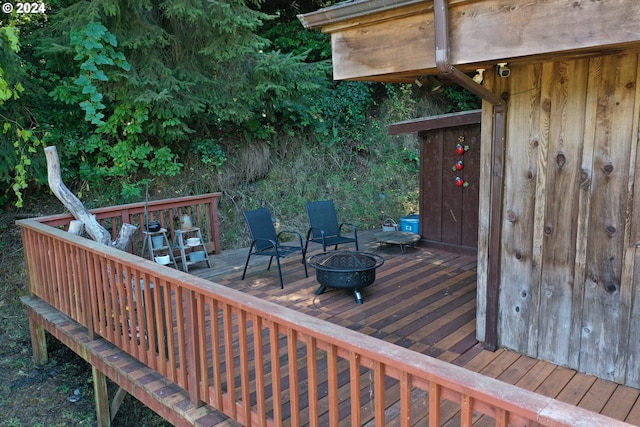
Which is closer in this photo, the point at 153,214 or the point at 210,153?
the point at 153,214

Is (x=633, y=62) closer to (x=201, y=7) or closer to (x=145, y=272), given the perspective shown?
(x=145, y=272)

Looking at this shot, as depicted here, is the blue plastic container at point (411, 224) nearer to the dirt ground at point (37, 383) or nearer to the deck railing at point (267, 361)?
the deck railing at point (267, 361)

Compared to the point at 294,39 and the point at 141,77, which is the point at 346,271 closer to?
the point at 141,77

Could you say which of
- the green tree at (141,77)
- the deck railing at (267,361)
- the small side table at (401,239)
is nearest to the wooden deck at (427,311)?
the small side table at (401,239)

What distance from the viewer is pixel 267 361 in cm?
295

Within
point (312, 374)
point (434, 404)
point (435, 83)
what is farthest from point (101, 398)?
point (435, 83)

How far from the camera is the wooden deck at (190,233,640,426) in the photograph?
2.53 metres

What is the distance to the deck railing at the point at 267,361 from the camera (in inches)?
52.9

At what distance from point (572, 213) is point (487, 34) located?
1.23m

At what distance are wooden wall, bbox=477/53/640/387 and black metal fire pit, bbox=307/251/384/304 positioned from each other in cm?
121

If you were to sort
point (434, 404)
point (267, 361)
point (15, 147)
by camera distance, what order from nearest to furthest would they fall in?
point (434, 404) → point (267, 361) → point (15, 147)

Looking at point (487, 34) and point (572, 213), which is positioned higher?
point (487, 34)

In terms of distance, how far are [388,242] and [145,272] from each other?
12.1ft

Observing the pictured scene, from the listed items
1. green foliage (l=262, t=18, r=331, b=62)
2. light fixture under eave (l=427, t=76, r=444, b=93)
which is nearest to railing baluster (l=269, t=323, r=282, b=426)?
light fixture under eave (l=427, t=76, r=444, b=93)
